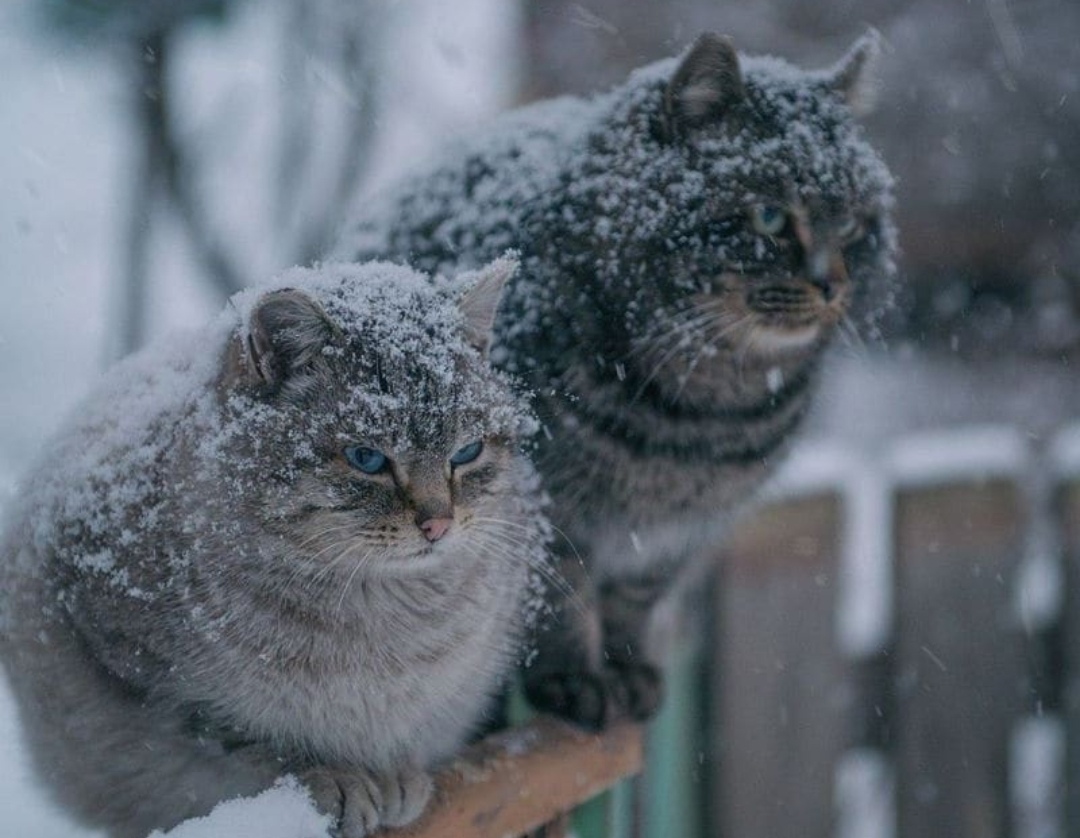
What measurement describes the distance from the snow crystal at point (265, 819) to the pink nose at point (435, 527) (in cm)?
24

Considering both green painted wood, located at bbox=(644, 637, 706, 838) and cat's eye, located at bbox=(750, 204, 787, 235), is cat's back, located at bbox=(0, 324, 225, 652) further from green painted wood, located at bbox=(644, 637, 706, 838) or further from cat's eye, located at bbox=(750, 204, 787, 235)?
green painted wood, located at bbox=(644, 637, 706, 838)

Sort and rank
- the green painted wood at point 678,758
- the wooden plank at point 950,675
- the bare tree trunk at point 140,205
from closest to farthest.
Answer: the bare tree trunk at point 140,205, the green painted wood at point 678,758, the wooden plank at point 950,675

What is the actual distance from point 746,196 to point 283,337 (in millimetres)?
498

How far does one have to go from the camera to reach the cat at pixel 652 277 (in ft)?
3.90

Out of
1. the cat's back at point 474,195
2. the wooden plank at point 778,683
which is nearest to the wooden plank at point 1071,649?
the wooden plank at point 778,683

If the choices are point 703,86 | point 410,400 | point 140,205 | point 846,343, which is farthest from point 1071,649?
point 410,400

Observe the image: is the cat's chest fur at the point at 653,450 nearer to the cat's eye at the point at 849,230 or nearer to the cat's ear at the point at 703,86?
the cat's eye at the point at 849,230

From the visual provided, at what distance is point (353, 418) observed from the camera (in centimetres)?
95

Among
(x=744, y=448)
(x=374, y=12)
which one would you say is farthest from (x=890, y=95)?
(x=374, y=12)

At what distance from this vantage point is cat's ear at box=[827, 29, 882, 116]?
121cm

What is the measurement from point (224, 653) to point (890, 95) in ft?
4.52

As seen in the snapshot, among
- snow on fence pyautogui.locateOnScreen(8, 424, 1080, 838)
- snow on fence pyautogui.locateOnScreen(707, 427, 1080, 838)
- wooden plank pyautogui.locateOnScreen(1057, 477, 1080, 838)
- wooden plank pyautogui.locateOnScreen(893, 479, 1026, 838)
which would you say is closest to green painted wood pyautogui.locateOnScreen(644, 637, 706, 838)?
snow on fence pyautogui.locateOnScreen(8, 424, 1080, 838)

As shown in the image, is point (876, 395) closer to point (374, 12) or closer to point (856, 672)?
point (856, 672)

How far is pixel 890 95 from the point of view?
6.10 feet
